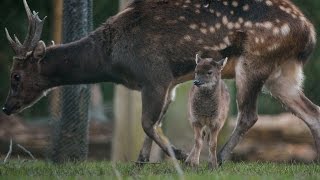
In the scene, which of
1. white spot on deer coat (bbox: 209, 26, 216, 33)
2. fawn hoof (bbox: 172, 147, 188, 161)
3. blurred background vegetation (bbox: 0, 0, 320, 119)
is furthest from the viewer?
blurred background vegetation (bbox: 0, 0, 320, 119)

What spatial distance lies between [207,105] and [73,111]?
2.51 m

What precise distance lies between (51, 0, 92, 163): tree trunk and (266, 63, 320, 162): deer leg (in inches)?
97.8

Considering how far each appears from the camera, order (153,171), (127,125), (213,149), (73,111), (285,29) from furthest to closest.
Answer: (127,125) → (73,111) → (285,29) → (213,149) → (153,171)

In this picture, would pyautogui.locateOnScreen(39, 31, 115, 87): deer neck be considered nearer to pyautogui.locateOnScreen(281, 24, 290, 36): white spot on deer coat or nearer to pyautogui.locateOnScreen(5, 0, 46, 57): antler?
pyautogui.locateOnScreen(5, 0, 46, 57): antler

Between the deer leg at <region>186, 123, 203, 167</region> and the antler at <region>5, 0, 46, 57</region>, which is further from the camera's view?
the antler at <region>5, 0, 46, 57</region>

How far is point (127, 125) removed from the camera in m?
12.4

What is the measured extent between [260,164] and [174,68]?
1355mm

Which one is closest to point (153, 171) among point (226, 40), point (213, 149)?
point (213, 149)

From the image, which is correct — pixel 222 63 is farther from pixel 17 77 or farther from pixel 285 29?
pixel 17 77

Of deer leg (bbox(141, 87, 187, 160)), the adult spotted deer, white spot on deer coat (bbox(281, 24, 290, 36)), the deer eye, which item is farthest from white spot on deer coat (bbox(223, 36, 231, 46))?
the deer eye

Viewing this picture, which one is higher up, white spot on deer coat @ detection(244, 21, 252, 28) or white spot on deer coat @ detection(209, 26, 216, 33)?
white spot on deer coat @ detection(244, 21, 252, 28)

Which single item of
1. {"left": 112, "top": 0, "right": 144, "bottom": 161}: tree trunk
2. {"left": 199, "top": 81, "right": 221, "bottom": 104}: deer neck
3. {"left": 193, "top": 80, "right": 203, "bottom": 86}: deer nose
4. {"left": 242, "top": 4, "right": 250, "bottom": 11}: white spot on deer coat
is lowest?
{"left": 112, "top": 0, "right": 144, "bottom": 161}: tree trunk

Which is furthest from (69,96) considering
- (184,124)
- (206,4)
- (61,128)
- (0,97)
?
(0,97)

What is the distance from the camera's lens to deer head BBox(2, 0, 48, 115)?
33.3 ft
